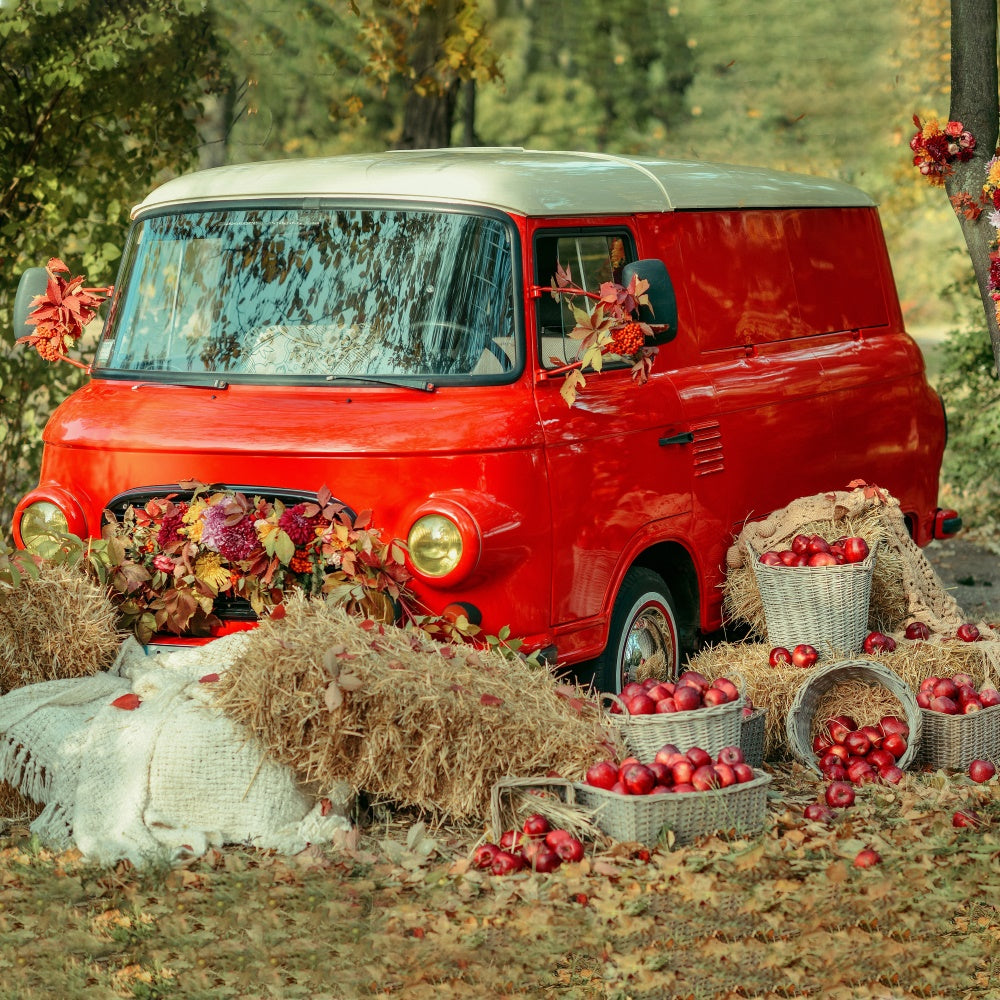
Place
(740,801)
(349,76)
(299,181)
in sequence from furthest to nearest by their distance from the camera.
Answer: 1. (349,76)
2. (299,181)
3. (740,801)

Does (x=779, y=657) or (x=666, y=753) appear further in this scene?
(x=779, y=657)

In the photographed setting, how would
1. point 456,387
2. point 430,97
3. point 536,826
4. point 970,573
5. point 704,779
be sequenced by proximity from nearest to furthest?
point 536,826, point 704,779, point 456,387, point 970,573, point 430,97

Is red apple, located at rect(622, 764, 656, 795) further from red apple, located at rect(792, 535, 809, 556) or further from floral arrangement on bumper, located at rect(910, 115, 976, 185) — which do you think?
floral arrangement on bumper, located at rect(910, 115, 976, 185)

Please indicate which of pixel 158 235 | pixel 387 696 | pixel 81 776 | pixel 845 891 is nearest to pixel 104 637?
pixel 81 776

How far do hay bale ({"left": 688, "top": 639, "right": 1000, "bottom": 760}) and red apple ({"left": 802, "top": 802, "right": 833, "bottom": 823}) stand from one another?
2.33 ft

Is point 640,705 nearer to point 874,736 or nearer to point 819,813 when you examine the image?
point 819,813

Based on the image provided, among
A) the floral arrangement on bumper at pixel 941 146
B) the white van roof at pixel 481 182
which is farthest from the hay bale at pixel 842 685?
the floral arrangement on bumper at pixel 941 146

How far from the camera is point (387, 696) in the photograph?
5277mm

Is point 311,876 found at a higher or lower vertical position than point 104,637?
lower

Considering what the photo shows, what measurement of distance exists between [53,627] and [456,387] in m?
1.82

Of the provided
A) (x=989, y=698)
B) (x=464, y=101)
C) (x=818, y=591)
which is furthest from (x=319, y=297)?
(x=464, y=101)

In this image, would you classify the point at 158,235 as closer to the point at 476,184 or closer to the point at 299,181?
the point at 299,181

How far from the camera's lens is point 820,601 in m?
6.94

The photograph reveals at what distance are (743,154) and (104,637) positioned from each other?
75.9 ft
